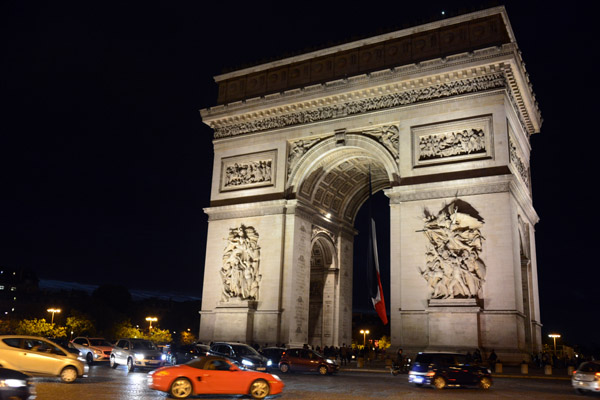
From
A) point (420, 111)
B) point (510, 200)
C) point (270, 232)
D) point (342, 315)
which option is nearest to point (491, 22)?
point (420, 111)

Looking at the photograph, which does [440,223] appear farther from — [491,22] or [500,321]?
[491,22]

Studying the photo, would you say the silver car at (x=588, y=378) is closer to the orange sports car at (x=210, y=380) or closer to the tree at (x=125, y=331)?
the orange sports car at (x=210, y=380)

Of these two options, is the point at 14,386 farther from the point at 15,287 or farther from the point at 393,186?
the point at 15,287

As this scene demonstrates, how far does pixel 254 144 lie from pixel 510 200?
15.9 meters

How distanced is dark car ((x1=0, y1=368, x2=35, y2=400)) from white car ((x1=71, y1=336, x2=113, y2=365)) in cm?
1689

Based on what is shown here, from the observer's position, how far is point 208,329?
32.9 m

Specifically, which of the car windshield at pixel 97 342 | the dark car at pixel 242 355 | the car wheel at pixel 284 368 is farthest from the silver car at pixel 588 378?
the car windshield at pixel 97 342

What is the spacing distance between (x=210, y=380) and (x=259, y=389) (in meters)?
1.26

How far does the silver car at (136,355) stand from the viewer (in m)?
23.4

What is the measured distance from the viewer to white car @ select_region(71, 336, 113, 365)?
2664 cm

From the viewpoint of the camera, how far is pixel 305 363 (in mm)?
25078

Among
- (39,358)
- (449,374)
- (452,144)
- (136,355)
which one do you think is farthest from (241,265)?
(39,358)

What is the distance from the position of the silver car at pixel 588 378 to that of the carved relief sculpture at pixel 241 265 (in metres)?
18.0

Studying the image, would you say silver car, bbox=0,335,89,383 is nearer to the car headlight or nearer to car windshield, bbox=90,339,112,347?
the car headlight
